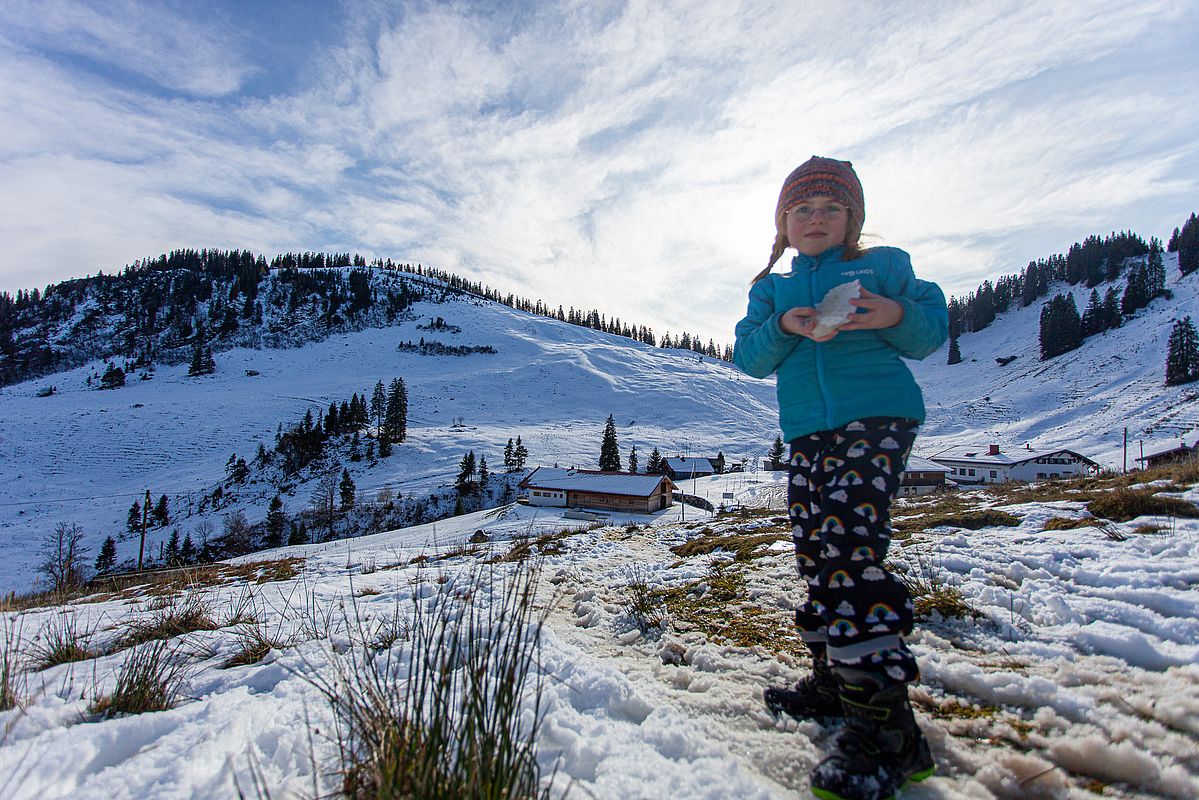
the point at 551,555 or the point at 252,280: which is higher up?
the point at 252,280

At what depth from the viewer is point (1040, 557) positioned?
3656 millimetres

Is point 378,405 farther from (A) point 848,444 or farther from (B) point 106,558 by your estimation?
(A) point 848,444

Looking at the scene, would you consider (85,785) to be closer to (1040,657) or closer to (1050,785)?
(1050,785)

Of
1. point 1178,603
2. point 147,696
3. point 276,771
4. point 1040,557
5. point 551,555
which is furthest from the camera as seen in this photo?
point 551,555

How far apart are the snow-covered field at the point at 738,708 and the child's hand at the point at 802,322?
1.47m

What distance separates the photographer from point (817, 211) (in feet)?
7.50

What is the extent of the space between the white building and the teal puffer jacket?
55267mm

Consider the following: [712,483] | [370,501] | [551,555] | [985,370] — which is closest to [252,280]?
[370,501]

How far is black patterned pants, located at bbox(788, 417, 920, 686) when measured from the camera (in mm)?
1732

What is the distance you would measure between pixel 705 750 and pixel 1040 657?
181 centimetres

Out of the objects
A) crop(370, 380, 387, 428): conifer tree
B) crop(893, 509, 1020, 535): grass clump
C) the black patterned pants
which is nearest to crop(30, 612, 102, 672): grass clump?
the black patterned pants

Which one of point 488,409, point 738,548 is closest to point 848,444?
point 738,548

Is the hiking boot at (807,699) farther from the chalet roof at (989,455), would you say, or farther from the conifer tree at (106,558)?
the chalet roof at (989,455)

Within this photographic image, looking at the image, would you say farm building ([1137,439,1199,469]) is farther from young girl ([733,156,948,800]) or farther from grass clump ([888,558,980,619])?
young girl ([733,156,948,800])
